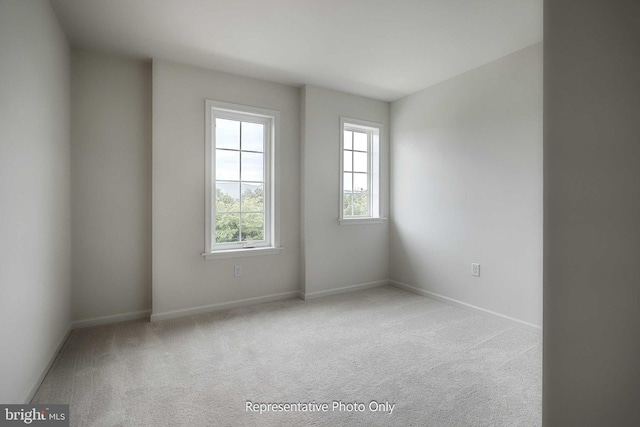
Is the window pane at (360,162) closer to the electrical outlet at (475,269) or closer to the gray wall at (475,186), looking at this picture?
the gray wall at (475,186)

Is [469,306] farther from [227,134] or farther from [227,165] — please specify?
[227,134]

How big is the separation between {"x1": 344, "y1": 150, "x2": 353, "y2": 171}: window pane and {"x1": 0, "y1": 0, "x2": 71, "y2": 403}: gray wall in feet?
9.39

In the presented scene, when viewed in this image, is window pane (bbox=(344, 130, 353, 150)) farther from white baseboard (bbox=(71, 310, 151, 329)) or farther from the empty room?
white baseboard (bbox=(71, 310, 151, 329))

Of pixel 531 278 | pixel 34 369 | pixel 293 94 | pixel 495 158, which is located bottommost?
pixel 34 369

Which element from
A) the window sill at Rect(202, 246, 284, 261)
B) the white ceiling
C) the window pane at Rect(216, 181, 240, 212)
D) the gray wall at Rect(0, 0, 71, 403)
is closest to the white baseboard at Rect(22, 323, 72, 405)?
the gray wall at Rect(0, 0, 71, 403)

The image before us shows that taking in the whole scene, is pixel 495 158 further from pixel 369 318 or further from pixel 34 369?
pixel 34 369

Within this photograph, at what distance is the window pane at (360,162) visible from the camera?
4.15 metres

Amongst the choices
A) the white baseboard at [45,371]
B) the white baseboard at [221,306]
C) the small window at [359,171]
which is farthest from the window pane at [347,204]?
the white baseboard at [45,371]

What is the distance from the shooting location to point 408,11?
225 centimetres

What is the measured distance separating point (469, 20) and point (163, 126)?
2.76m

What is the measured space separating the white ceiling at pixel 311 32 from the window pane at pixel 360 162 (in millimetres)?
1104

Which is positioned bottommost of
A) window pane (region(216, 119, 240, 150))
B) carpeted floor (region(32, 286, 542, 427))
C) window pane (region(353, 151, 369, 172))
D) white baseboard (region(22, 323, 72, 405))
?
carpeted floor (region(32, 286, 542, 427))

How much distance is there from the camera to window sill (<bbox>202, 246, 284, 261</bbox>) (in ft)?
10.5

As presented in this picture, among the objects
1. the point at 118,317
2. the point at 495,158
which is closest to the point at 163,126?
the point at 118,317
